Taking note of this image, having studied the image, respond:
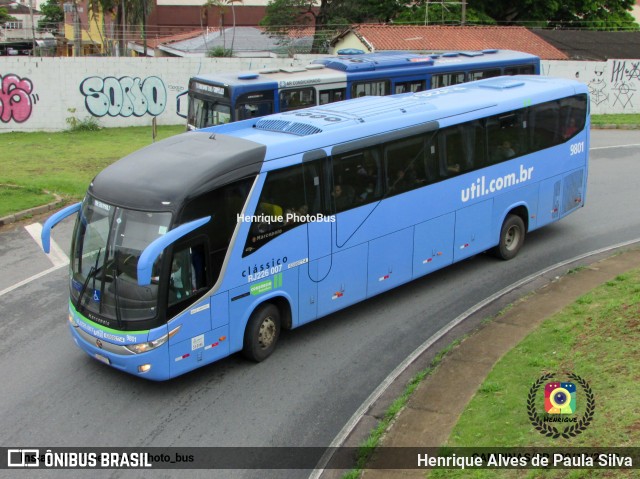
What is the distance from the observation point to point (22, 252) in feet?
50.3

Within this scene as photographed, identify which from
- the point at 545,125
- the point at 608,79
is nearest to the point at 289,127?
the point at 545,125

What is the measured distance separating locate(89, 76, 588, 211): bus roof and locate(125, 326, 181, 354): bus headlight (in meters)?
1.61

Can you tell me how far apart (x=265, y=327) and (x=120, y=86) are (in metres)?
23.0

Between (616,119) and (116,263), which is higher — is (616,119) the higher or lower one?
the higher one

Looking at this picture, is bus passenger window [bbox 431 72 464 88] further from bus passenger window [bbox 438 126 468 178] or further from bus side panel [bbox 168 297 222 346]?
bus side panel [bbox 168 297 222 346]

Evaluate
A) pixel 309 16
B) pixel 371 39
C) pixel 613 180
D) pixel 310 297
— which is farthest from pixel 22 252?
pixel 309 16

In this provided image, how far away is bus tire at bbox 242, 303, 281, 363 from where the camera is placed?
411 inches

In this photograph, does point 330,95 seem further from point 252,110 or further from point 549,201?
point 549,201

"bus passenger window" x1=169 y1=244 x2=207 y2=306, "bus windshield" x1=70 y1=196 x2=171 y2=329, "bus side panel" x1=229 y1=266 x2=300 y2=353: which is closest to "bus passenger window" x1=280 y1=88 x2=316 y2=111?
"bus side panel" x1=229 y1=266 x2=300 y2=353

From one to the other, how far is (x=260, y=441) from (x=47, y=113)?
2450 centimetres

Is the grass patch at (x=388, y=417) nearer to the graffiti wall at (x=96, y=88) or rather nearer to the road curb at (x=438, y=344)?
the road curb at (x=438, y=344)

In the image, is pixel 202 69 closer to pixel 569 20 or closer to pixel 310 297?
pixel 310 297

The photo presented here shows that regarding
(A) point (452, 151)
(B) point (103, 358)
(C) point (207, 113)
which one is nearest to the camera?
(B) point (103, 358)

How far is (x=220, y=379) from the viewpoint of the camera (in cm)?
1027
